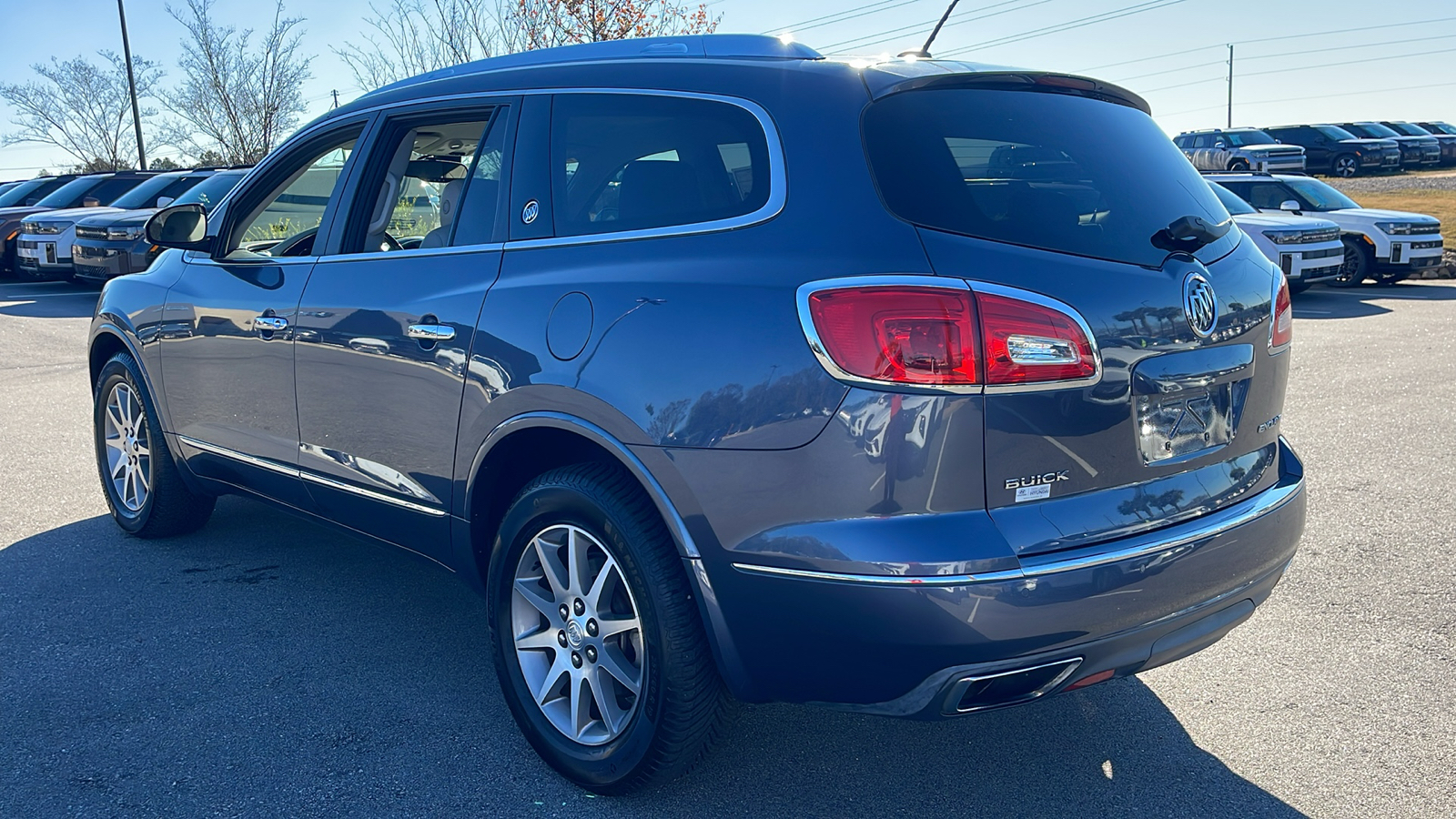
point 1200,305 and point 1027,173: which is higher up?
point 1027,173

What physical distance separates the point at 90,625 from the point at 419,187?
6.43ft

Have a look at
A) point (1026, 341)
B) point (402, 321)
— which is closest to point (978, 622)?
point (1026, 341)

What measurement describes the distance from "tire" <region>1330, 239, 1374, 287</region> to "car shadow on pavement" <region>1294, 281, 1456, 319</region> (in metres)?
0.22

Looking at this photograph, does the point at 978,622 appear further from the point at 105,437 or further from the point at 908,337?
the point at 105,437

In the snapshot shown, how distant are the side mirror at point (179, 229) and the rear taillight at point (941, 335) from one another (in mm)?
3067

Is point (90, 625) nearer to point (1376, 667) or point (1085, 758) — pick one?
point (1085, 758)

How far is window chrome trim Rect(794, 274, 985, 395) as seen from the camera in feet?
7.88

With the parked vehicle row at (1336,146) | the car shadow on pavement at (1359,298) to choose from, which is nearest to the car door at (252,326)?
the car shadow on pavement at (1359,298)

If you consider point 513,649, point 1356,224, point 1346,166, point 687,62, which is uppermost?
point 687,62

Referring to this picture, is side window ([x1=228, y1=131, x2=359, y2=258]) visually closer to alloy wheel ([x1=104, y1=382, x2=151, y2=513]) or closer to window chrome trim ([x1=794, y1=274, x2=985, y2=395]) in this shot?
alloy wheel ([x1=104, y1=382, x2=151, y2=513])

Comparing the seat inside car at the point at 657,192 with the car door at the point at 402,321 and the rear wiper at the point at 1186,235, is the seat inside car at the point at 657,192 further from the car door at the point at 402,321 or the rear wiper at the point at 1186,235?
the rear wiper at the point at 1186,235

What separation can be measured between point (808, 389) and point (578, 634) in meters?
1.04

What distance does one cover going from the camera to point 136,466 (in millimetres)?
5188

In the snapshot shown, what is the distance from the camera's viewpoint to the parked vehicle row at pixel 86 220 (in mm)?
15492
